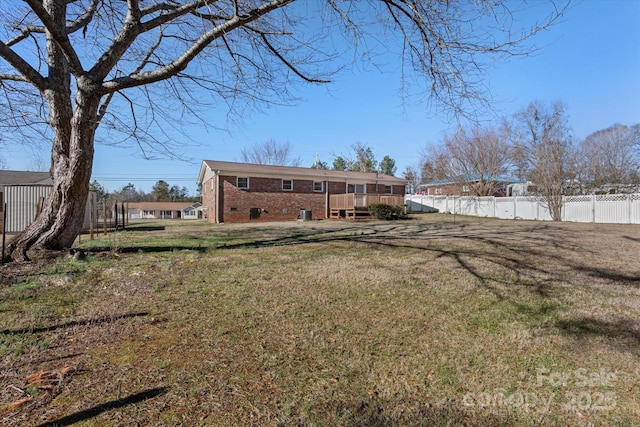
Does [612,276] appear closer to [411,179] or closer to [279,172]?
[279,172]

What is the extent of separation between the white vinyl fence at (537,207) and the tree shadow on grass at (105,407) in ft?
73.2

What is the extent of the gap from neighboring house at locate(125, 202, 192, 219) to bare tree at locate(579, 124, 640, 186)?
5556 cm

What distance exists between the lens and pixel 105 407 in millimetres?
2006

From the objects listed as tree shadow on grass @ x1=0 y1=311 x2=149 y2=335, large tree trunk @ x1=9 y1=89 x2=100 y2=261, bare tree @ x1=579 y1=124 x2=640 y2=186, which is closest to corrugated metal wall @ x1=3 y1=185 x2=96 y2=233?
large tree trunk @ x1=9 y1=89 x2=100 y2=261

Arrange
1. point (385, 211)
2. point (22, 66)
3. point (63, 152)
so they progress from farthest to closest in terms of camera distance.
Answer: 1. point (385, 211)
2. point (63, 152)
3. point (22, 66)

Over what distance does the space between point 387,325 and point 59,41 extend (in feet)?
20.7

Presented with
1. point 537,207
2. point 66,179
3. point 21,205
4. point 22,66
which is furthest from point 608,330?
point 537,207

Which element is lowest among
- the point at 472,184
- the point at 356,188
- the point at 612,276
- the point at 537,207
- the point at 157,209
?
the point at 612,276

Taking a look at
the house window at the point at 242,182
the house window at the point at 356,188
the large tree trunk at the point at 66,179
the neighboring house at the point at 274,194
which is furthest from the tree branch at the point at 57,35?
the house window at the point at 356,188

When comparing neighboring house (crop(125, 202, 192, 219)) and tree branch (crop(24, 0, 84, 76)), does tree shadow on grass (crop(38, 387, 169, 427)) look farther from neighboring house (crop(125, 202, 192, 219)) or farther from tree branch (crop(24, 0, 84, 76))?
neighboring house (crop(125, 202, 192, 219))

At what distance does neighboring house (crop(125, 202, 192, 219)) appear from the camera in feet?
188

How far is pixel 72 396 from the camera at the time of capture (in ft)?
6.94

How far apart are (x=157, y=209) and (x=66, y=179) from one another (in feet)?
188

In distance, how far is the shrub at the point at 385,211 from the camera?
19.4 meters
